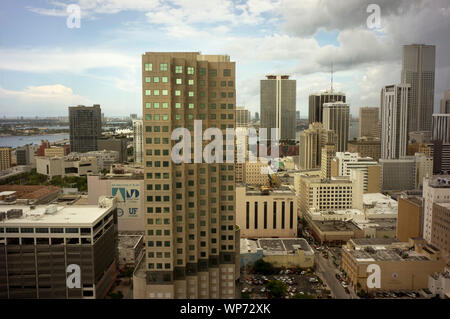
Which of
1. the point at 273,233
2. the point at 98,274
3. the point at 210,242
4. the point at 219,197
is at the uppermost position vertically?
the point at 219,197

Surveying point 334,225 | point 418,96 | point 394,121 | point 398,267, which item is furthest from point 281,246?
point 394,121

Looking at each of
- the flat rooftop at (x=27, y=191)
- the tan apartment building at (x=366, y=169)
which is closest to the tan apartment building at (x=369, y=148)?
the tan apartment building at (x=366, y=169)

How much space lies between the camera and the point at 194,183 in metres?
4.84

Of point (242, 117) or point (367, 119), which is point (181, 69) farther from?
point (367, 119)

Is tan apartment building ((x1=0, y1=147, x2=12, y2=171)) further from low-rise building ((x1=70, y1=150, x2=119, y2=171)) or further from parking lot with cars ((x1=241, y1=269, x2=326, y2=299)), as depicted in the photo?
parking lot with cars ((x1=241, y1=269, x2=326, y2=299))

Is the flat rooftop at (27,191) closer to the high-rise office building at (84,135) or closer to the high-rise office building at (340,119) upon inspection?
the high-rise office building at (84,135)

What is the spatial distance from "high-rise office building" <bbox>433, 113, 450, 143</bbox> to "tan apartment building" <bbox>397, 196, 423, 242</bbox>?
7.57 metres

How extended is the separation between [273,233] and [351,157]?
6763mm

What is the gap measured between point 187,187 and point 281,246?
4940 millimetres

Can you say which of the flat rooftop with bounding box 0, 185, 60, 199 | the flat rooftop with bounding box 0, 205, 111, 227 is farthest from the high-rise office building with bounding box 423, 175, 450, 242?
the flat rooftop with bounding box 0, 185, 60, 199

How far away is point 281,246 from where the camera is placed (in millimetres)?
9023

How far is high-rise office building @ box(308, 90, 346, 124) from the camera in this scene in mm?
29797
